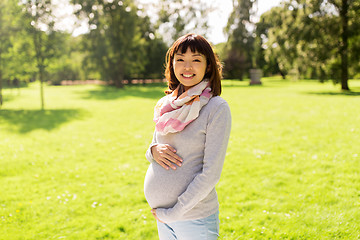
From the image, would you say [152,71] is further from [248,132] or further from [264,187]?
[264,187]

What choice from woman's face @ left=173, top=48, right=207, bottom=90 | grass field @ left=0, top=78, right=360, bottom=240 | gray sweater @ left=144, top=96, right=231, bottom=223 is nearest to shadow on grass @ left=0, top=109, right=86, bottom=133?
grass field @ left=0, top=78, right=360, bottom=240

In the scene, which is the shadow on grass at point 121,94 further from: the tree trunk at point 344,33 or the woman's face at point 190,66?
the woman's face at point 190,66

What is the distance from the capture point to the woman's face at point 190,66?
1.93 meters

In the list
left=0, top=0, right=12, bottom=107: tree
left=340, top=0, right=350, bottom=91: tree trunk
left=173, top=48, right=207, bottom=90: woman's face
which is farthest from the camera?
left=340, top=0, right=350, bottom=91: tree trunk

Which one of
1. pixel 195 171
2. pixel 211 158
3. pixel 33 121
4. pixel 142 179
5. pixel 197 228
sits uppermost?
pixel 211 158

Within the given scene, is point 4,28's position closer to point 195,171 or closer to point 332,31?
point 195,171

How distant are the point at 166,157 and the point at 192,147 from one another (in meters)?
0.20

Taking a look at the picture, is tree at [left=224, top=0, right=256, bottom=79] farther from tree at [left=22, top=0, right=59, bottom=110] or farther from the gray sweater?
the gray sweater

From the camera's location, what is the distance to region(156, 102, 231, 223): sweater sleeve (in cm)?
183

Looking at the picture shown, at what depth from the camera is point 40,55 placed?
849 inches

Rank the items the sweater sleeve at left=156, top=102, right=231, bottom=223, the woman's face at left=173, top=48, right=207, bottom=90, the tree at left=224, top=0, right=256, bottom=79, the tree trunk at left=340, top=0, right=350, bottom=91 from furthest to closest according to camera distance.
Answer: the tree at left=224, top=0, right=256, bottom=79 → the tree trunk at left=340, top=0, right=350, bottom=91 → the woman's face at left=173, top=48, right=207, bottom=90 → the sweater sleeve at left=156, top=102, right=231, bottom=223

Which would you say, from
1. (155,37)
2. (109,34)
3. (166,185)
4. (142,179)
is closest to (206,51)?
(166,185)

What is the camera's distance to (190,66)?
1930 millimetres

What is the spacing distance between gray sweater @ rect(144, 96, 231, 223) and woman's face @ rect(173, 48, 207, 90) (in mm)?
195
